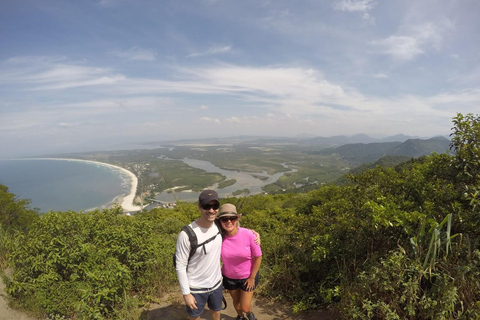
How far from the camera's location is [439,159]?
304 cm

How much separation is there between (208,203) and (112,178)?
103495 mm

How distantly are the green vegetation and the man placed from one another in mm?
788

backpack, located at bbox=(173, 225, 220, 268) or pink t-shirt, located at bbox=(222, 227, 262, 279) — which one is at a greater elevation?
backpack, located at bbox=(173, 225, 220, 268)

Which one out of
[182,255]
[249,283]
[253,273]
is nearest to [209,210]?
[182,255]

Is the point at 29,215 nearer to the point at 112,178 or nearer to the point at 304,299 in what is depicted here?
the point at 304,299

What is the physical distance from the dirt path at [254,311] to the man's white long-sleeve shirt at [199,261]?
142cm

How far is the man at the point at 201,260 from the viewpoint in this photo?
202 centimetres

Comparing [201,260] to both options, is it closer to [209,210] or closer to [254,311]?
[209,210]

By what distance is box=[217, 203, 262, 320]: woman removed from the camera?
2289 mm

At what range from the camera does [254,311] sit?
129 inches

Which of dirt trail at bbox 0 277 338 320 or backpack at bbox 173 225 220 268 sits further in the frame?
dirt trail at bbox 0 277 338 320

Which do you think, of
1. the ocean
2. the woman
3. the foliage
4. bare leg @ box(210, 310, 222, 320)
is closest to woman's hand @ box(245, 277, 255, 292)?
the woman

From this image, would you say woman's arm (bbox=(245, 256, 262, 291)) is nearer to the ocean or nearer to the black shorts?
the black shorts

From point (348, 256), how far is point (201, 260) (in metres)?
2.19
